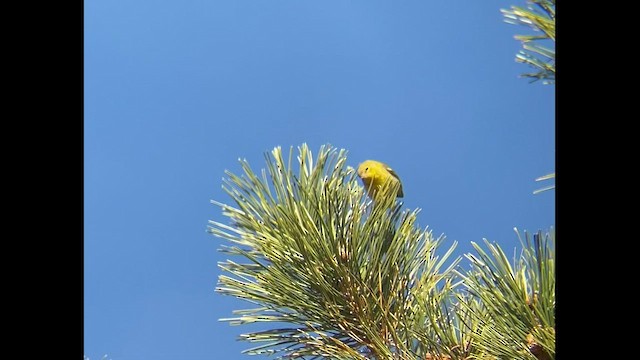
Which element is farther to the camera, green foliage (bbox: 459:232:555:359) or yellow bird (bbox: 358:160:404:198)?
yellow bird (bbox: 358:160:404:198)

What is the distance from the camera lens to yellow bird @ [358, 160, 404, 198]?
1.13 m

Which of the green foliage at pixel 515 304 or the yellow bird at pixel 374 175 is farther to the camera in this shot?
the yellow bird at pixel 374 175

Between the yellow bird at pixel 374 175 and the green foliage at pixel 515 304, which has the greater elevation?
the yellow bird at pixel 374 175

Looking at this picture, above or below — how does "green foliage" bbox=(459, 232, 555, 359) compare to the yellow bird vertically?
below

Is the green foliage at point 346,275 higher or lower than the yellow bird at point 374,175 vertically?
lower

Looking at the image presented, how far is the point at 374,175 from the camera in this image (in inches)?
45.1

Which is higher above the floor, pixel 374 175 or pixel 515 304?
pixel 374 175

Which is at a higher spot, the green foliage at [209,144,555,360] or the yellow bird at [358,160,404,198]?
the yellow bird at [358,160,404,198]

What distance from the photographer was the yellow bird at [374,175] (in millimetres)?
1134

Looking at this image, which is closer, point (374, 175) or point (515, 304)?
point (515, 304)
